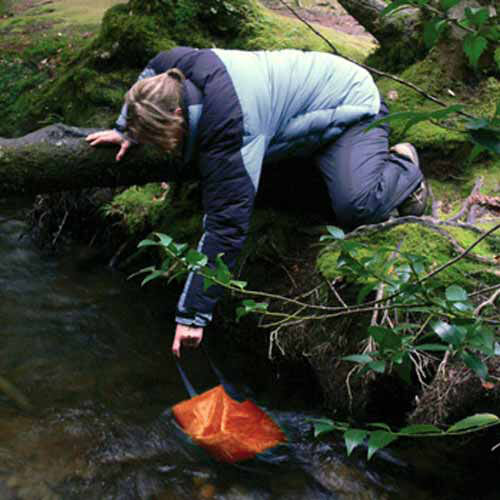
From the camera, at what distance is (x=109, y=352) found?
395 cm

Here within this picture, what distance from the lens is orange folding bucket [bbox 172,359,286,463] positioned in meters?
3.01

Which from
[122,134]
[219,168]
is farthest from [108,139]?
[219,168]

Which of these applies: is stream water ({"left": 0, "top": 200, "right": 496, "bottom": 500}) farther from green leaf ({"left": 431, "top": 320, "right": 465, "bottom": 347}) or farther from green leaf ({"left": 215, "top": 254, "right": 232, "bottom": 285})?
green leaf ({"left": 431, "top": 320, "right": 465, "bottom": 347})

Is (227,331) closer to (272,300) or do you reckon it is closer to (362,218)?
(272,300)

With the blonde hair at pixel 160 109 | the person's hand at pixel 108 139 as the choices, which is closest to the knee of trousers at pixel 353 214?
the blonde hair at pixel 160 109

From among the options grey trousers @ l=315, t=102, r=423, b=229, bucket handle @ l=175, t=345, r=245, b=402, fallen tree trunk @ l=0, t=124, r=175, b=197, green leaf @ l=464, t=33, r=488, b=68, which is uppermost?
green leaf @ l=464, t=33, r=488, b=68

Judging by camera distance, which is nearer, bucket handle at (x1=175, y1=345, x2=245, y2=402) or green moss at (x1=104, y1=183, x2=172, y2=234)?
bucket handle at (x1=175, y1=345, x2=245, y2=402)

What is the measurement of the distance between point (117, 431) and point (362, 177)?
6.78ft

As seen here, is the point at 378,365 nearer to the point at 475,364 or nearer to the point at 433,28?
the point at 475,364

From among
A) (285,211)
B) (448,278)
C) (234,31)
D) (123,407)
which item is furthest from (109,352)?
(234,31)

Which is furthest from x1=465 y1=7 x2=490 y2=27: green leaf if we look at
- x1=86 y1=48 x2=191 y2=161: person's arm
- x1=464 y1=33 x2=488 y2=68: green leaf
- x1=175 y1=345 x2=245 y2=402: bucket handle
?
x1=175 y1=345 x2=245 y2=402: bucket handle

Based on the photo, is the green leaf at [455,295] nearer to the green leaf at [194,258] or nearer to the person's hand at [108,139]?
the green leaf at [194,258]

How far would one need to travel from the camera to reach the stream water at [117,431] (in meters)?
2.83

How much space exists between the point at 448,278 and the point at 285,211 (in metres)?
1.36
